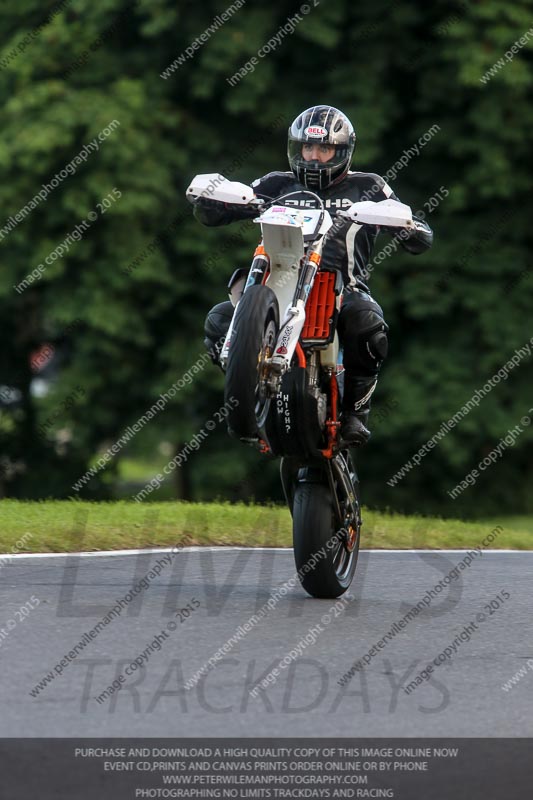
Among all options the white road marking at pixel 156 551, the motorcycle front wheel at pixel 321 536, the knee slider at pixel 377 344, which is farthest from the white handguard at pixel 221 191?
the white road marking at pixel 156 551

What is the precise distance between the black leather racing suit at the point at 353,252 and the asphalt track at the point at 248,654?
116cm

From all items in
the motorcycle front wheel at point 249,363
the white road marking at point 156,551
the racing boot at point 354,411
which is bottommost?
the white road marking at point 156,551

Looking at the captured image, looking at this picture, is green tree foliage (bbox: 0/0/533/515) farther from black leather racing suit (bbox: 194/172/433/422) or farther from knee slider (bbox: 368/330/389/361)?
knee slider (bbox: 368/330/389/361)

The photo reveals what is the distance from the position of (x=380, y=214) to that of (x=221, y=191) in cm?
81

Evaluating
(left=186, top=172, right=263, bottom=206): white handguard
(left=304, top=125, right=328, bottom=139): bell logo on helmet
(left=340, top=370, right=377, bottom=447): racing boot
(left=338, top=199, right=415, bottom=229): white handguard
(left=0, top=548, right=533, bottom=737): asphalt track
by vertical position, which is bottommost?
(left=0, top=548, right=533, bottom=737): asphalt track

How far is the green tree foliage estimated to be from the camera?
1911cm

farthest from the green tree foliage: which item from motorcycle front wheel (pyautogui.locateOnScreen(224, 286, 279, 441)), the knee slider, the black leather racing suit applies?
motorcycle front wheel (pyautogui.locateOnScreen(224, 286, 279, 441))

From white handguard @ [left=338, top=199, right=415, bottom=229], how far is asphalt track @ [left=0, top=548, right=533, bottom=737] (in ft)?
6.12

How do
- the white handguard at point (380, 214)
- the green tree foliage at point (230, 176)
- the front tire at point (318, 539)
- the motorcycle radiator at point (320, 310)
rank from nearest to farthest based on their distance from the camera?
the white handguard at point (380, 214) → the motorcycle radiator at point (320, 310) → the front tire at point (318, 539) → the green tree foliage at point (230, 176)

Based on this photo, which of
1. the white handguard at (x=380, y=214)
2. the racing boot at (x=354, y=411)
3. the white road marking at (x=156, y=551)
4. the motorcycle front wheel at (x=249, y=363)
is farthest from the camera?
the white road marking at (x=156, y=551)

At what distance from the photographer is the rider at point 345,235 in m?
7.31

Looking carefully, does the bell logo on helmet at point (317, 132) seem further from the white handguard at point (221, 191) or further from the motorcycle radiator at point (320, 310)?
the motorcycle radiator at point (320, 310)

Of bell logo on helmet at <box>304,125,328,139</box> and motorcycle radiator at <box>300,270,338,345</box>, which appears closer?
motorcycle radiator at <box>300,270,338,345</box>

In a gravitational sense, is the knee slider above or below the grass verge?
above
